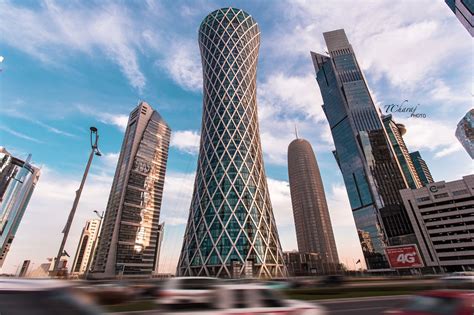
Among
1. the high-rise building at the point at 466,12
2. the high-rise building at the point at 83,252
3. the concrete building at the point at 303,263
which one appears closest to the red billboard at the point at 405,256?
the concrete building at the point at 303,263

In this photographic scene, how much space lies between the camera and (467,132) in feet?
547

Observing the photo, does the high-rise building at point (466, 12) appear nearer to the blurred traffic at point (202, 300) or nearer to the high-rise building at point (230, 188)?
the high-rise building at point (230, 188)

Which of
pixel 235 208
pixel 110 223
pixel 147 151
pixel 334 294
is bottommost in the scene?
pixel 334 294

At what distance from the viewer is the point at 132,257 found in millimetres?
110062

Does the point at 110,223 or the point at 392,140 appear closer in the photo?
the point at 110,223

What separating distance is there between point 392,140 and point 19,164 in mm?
217516

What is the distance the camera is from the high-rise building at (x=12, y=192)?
13562 centimetres

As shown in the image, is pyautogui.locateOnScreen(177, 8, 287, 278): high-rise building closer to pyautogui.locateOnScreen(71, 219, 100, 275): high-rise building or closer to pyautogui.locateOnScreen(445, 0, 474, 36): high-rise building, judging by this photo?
pyautogui.locateOnScreen(445, 0, 474, 36): high-rise building

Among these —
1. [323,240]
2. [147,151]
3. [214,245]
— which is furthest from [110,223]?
[323,240]

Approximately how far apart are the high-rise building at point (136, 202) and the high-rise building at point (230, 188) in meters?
65.0

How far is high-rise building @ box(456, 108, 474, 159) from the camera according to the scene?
537 ft

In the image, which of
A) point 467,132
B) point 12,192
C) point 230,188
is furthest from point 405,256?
point 12,192

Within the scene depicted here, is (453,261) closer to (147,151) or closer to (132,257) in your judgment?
(132,257)

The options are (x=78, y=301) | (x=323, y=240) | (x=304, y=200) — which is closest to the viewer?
(x=78, y=301)
